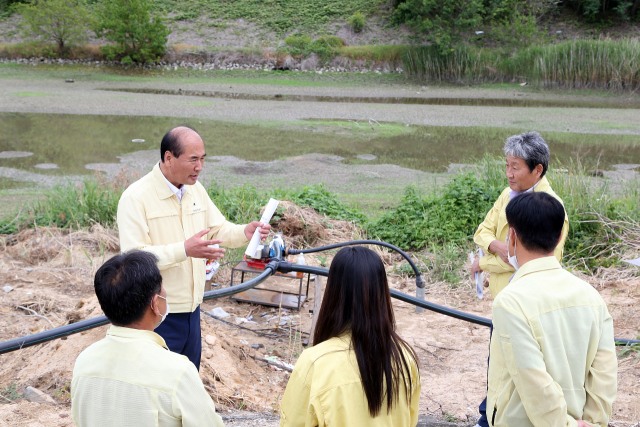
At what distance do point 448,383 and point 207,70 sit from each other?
876 inches

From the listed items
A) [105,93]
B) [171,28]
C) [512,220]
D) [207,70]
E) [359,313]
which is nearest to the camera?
[359,313]

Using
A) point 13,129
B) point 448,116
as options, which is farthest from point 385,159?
point 13,129

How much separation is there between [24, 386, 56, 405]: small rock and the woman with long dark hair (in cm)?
222

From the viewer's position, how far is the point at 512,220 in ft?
8.29

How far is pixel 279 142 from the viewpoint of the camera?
48.8 ft

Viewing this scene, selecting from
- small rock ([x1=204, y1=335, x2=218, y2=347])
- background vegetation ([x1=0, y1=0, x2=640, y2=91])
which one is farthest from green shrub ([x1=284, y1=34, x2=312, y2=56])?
small rock ([x1=204, y1=335, x2=218, y2=347])

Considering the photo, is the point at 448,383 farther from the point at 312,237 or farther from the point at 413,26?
the point at 413,26

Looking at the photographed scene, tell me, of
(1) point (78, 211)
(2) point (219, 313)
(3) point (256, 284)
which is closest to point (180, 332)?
(3) point (256, 284)

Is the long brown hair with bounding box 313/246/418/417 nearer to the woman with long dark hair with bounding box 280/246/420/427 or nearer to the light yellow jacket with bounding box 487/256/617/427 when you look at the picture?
the woman with long dark hair with bounding box 280/246/420/427

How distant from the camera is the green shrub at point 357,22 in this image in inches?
1092

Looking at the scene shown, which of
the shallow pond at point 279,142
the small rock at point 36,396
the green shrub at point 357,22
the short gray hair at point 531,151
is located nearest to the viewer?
the short gray hair at point 531,151

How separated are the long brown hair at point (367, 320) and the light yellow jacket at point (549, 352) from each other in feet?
1.23

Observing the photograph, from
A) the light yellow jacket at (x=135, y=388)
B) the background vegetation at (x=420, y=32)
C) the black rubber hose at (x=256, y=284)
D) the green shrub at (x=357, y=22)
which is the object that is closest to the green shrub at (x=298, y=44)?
the background vegetation at (x=420, y=32)

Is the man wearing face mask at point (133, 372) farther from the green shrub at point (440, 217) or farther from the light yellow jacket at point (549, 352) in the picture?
the green shrub at point (440, 217)
